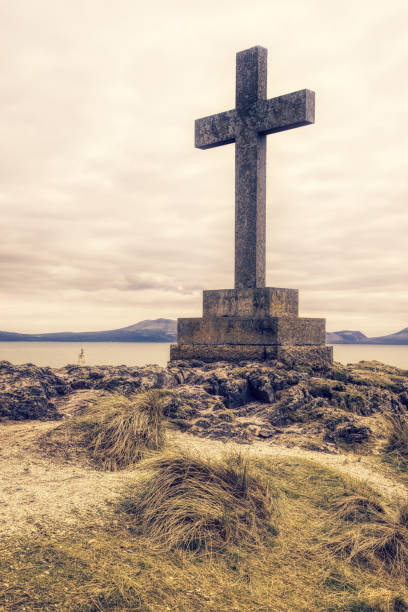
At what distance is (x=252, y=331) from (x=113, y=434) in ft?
12.2

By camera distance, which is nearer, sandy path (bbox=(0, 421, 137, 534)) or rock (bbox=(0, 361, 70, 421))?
sandy path (bbox=(0, 421, 137, 534))

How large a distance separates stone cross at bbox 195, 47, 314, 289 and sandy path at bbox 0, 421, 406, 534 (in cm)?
365

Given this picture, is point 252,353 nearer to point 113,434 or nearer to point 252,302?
point 252,302

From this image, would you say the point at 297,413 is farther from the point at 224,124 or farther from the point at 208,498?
the point at 224,124

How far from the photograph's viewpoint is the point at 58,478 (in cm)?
429

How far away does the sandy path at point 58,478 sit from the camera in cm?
356

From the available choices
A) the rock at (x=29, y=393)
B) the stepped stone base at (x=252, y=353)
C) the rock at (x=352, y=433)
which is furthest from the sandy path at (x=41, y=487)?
the stepped stone base at (x=252, y=353)

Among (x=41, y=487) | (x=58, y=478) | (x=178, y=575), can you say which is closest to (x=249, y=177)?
(x=58, y=478)

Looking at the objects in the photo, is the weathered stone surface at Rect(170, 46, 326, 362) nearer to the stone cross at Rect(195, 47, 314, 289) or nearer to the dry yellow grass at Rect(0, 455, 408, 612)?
the stone cross at Rect(195, 47, 314, 289)

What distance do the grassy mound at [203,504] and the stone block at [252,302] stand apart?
4.38m

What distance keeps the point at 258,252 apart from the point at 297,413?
3053mm

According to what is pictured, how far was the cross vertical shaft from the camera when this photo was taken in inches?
342

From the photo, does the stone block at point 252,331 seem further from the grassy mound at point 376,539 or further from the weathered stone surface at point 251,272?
the grassy mound at point 376,539

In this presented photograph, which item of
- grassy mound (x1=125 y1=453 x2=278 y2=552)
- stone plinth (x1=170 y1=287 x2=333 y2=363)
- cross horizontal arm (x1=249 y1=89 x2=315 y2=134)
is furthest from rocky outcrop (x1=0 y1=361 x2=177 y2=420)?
cross horizontal arm (x1=249 y1=89 x2=315 y2=134)
